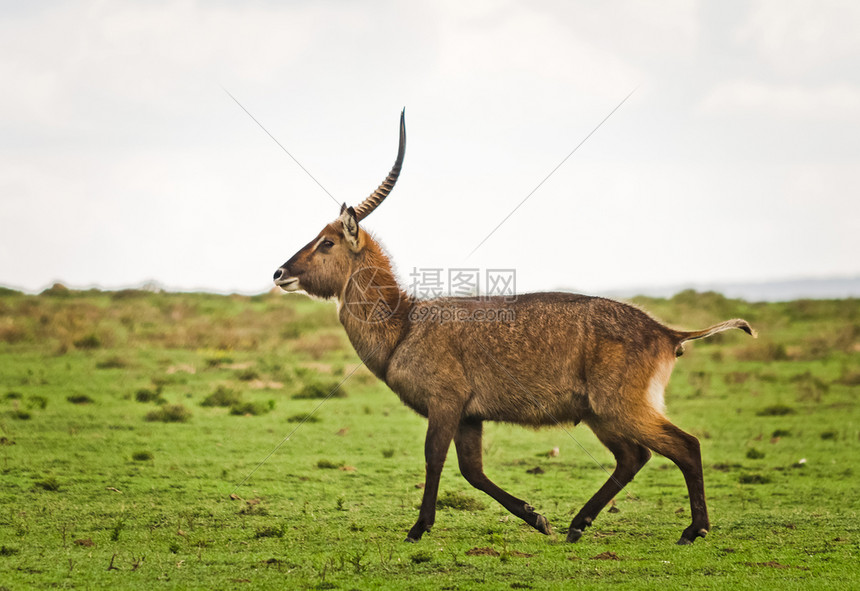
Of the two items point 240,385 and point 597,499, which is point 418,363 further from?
point 240,385

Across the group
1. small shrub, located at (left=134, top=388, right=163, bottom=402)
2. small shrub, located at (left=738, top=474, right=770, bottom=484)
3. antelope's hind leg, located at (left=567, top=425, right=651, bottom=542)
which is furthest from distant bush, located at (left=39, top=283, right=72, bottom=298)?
antelope's hind leg, located at (left=567, top=425, right=651, bottom=542)

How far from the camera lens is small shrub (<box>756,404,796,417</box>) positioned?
1884 cm

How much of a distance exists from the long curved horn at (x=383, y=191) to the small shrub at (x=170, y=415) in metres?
8.56

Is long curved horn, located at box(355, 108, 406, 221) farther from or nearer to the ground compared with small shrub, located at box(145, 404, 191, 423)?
farther from the ground

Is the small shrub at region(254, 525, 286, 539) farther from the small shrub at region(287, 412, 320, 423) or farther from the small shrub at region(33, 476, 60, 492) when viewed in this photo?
the small shrub at region(287, 412, 320, 423)

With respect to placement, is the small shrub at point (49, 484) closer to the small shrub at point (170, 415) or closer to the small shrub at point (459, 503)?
the small shrub at point (459, 503)

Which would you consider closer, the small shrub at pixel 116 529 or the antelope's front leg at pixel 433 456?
the small shrub at pixel 116 529

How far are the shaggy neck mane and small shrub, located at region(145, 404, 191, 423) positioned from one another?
8013 mm

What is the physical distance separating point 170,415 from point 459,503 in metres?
8.08

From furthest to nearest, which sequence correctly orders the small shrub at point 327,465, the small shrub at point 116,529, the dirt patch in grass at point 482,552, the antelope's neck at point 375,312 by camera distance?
the small shrub at point 327,465 < the antelope's neck at point 375,312 < the small shrub at point 116,529 < the dirt patch in grass at point 482,552

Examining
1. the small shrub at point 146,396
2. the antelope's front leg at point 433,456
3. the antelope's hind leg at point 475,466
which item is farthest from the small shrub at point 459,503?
the small shrub at point 146,396

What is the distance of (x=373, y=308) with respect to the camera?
8.91 m

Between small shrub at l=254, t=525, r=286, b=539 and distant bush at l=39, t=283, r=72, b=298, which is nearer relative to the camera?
small shrub at l=254, t=525, r=286, b=539

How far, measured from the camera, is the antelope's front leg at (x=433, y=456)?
7.98 meters
